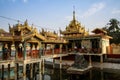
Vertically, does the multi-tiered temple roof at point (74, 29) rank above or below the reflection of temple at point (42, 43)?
above

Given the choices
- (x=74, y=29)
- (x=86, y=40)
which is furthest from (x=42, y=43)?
(x=74, y=29)

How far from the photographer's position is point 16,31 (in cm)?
2833

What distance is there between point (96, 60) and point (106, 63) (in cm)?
256

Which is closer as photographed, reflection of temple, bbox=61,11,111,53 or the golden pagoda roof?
reflection of temple, bbox=61,11,111,53

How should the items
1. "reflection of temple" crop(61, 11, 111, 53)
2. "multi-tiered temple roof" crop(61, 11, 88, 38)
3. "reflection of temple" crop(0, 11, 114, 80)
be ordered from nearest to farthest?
"reflection of temple" crop(0, 11, 114, 80) < "reflection of temple" crop(61, 11, 111, 53) < "multi-tiered temple roof" crop(61, 11, 88, 38)

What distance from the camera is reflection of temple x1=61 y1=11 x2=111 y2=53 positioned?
32.4 m

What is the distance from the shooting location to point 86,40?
34.8 m

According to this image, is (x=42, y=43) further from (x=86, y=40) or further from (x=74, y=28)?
(x=74, y=28)

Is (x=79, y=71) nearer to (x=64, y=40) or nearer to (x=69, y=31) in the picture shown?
(x=64, y=40)

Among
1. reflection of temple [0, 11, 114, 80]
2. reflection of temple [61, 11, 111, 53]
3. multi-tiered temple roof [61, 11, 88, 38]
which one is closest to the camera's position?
reflection of temple [0, 11, 114, 80]

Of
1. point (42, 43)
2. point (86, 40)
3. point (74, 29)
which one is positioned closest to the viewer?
point (42, 43)

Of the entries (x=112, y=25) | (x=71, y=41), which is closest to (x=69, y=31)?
(x=71, y=41)

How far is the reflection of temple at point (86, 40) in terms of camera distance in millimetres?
32438

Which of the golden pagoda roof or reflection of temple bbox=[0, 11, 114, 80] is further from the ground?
the golden pagoda roof
